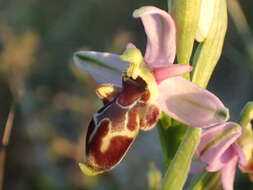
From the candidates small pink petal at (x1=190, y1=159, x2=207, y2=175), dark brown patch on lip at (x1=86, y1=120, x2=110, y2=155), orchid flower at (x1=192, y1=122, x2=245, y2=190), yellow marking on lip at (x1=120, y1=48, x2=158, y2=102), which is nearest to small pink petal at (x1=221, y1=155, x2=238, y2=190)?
orchid flower at (x1=192, y1=122, x2=245, y2=190)

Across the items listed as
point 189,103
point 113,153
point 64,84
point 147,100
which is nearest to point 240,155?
point 189,103

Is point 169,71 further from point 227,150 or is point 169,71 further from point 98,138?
point 227,150

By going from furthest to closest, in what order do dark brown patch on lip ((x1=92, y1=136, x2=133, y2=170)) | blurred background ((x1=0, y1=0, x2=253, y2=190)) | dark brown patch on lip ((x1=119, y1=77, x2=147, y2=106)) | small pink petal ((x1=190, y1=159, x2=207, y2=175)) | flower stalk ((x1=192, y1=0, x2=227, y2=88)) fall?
blurred background ((x1=0, y1=0, x2=253, y2=190)), small pink petal ((x1=190, y1=159, x2=207, y2=175)), flower stalk ((x1=192, y1=0, x2=227, y2=88)), dark brown patch on lip ((x1=119, y1=77, x2=147, y2=106)), dark brown patch on lip ((x1=92, y1=136, x2=133, y2=170))

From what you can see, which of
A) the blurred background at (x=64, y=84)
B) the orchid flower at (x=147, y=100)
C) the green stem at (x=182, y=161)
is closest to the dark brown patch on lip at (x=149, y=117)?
the orchid flower at (x=147, y=100)

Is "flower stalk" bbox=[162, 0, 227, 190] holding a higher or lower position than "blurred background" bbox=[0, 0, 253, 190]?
higher

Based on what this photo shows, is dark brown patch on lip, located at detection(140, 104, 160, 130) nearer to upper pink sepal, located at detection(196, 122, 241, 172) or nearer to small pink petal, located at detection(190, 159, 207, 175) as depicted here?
upper pink sepal, located at detection(196, 122, 241, 172)

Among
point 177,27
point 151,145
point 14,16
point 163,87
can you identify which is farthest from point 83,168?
point 14,16

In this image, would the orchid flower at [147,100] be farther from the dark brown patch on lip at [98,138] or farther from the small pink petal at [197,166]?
the small pink petal at [197,166]

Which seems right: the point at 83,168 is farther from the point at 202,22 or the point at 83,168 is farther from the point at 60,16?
the point at 60,16
